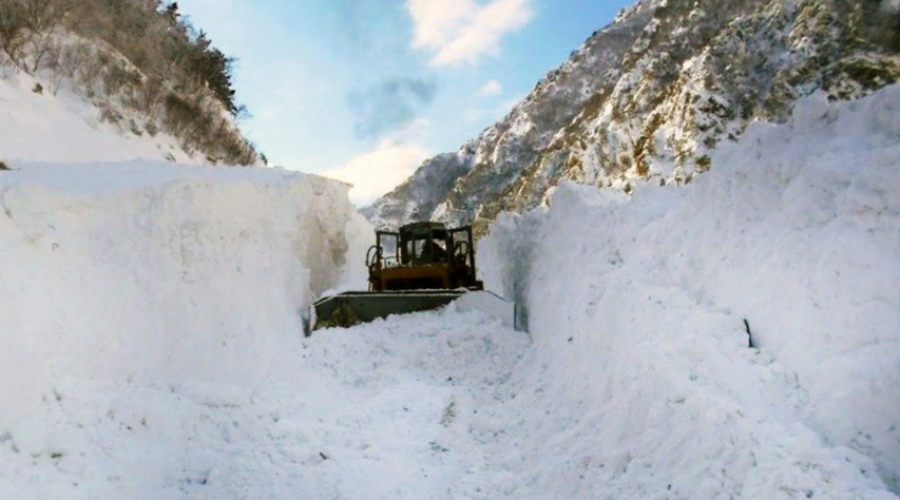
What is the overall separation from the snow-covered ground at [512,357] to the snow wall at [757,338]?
0.06 feet

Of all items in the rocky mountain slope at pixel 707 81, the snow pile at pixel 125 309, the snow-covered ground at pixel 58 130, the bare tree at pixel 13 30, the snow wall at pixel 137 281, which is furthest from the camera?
the rocky mountain slope at pixel 707 81

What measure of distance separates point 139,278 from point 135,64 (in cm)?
1840

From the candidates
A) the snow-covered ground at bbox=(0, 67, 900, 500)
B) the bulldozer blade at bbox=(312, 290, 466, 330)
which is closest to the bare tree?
the snow-covered ground at bbox=(0, 67, 900, 500)

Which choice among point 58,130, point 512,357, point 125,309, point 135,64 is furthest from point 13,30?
point 512,357

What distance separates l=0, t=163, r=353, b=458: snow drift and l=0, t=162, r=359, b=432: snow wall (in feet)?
0.06

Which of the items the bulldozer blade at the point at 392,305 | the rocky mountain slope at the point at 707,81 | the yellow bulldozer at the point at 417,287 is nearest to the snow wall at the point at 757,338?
the bulldozer blade at the point at 392,305

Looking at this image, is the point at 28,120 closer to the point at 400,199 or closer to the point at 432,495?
the point at 432,495

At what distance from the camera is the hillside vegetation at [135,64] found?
59.2 feet

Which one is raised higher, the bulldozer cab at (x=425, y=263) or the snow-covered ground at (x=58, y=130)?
the snow-covered ground at (x=58, y=130)

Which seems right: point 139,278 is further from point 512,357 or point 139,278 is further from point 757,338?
point 757,338

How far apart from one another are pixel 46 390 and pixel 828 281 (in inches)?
276

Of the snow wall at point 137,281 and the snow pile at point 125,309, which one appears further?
the snow wall at point 137,281

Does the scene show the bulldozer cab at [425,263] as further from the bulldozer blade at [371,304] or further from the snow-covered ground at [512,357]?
the snow-covered ground at [512,357]

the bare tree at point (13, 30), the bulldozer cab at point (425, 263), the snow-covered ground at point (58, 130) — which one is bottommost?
the bulldozer cab at point (425, 263)
